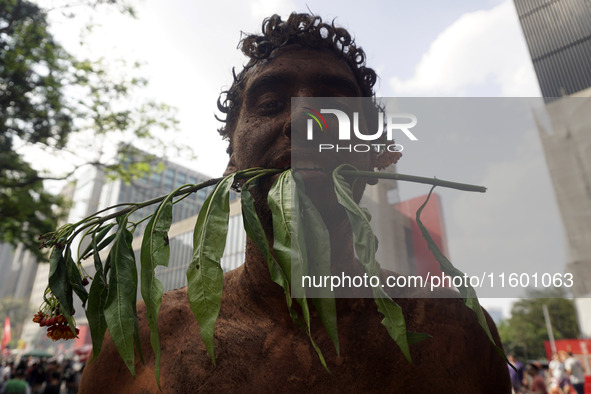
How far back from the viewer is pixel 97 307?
113 cm

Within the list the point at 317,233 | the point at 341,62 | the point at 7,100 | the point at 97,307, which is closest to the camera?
the point at 317,233

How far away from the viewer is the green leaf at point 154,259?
1.00 metres

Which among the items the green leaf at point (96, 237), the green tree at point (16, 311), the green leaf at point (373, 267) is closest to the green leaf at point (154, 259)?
the green leaf at point (96, 237)

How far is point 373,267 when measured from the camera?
3.07ft

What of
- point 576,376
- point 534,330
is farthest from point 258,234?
point 534,330

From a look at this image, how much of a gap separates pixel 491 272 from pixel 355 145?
603 millimetres

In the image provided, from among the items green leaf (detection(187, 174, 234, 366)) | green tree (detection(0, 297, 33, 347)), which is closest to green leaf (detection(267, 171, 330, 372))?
green leaf (detection(187, 174, 234, 366))

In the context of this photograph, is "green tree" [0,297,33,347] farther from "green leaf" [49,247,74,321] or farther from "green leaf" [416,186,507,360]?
"green leaf" [416,186,507,360]

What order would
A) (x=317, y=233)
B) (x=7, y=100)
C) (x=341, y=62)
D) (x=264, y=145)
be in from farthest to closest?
(x=7, y=100) → (x=341, y=62) → (x=264, y=145) → (x=317, y=233)

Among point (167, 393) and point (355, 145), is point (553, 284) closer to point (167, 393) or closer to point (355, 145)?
point (355, 145)

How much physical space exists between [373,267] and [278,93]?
99 cm

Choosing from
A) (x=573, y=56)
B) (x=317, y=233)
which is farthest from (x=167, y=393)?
(x=573, y=56)

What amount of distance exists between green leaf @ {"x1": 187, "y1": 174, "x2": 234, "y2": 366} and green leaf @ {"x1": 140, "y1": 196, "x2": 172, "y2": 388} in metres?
0.11

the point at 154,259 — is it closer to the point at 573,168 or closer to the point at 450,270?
the point at 450,270
